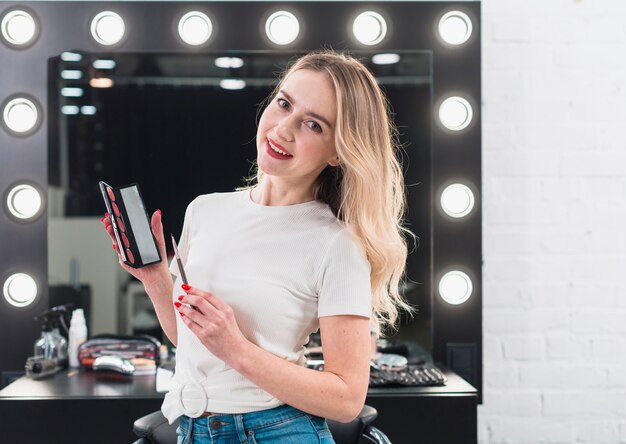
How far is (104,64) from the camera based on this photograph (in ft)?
5.98

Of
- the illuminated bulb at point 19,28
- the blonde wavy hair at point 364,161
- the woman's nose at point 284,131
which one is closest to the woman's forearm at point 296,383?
the blonde wavy hair at point 364,161

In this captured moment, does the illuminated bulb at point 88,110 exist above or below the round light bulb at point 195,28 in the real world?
below

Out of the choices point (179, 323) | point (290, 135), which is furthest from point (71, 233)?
point (290, 135)

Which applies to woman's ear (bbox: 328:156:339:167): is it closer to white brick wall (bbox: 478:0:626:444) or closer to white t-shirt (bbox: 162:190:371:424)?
white t-shirt (bbox: 162:190:371:424)

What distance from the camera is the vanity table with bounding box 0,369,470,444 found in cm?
144

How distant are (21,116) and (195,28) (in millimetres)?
517

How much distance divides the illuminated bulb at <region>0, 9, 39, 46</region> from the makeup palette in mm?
921

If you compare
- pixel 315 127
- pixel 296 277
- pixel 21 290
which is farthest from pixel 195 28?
pixel 296 277

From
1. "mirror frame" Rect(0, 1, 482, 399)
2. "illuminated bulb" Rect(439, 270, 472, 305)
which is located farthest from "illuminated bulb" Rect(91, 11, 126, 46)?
"illuminated bulb" Rect(439, 270, 472, 305)

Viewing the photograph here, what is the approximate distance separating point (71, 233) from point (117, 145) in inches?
10.5

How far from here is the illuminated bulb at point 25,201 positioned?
5.93ft

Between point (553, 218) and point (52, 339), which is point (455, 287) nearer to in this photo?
point (553, 218)

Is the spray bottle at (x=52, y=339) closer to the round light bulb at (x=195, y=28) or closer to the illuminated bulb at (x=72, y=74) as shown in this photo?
the illuminated bulb at (x=72, y=74)

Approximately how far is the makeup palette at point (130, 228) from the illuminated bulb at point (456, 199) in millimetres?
954
